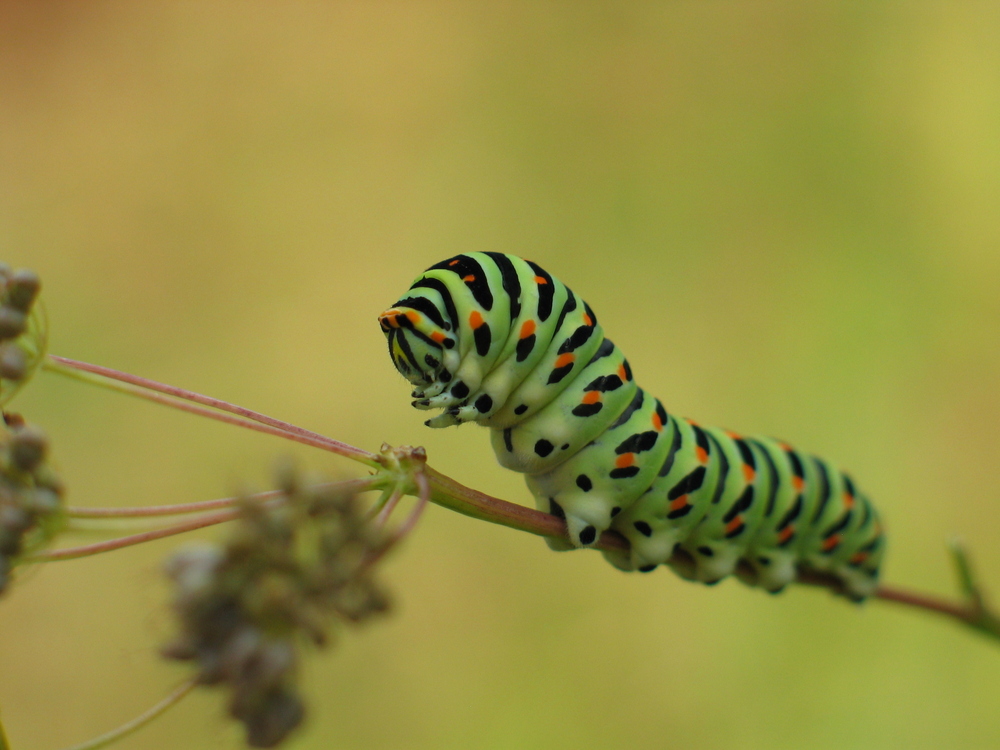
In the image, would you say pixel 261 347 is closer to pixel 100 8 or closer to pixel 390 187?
pixel 390 187

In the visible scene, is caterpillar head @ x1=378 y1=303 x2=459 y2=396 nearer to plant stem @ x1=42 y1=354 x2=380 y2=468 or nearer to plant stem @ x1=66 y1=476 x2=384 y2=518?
plant stem @ x1=42 y1=354 x2=380 y2=468

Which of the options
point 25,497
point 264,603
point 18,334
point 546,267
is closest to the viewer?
point 264,603

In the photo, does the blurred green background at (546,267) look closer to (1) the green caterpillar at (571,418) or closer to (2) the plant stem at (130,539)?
(1) the green caterpillar at (571,418)

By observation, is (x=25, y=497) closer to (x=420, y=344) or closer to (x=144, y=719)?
(x=144, y=719)

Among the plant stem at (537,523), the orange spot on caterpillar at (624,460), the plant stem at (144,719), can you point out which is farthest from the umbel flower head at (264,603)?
the orange spot on caterpillar at (624,460)

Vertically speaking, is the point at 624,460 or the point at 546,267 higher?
the point at 624,460

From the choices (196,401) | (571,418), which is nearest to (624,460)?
(571,418)
